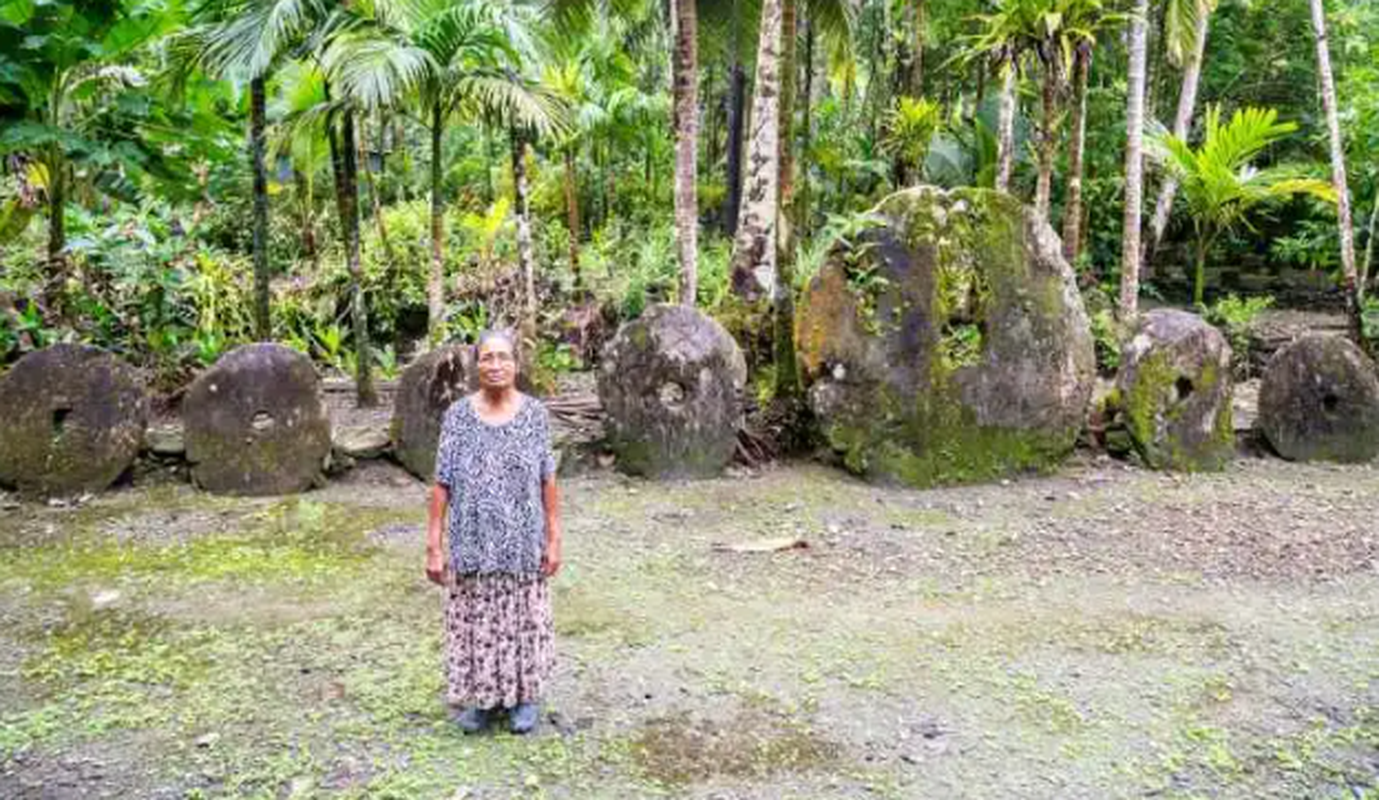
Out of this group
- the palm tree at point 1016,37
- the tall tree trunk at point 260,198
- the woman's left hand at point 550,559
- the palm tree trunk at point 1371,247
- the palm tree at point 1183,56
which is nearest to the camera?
the woman's left hand at point 550,559

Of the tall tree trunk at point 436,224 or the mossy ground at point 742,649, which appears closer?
the mossy ground at point 742,649

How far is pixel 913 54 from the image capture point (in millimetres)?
12359

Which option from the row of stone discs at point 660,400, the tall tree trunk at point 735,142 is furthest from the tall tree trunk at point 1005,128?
the row of stone discs at point 660,400

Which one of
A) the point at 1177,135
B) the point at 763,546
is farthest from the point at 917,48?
the point at 763,546

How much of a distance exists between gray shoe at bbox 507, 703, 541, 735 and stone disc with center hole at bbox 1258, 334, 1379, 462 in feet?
19.5

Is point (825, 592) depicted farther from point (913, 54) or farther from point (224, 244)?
point (224, 244)

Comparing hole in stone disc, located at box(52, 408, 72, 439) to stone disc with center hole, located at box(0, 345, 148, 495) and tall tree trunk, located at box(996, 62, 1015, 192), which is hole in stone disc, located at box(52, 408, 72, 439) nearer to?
stone disc with center hole, located at box(0, 345, 148, 495)

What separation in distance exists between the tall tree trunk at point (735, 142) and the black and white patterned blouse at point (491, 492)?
10635 millimetres

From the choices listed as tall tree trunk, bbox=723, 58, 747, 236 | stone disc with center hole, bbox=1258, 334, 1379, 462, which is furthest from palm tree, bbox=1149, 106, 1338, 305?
tall tree trunk, bbox=723, 58, 747, 236

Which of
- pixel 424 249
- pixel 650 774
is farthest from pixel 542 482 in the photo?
pixel 424 249

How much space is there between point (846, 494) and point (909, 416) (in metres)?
0.67

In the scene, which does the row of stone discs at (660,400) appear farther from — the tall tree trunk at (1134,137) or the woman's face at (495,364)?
the tall tree trunk at (1134,137)

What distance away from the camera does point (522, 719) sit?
345 cm

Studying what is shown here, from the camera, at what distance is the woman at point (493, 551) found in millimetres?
3369
